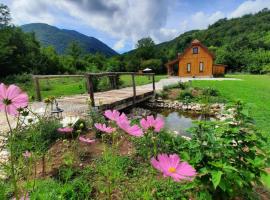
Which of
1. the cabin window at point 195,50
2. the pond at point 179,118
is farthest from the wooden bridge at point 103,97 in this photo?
the cabin window at point 195,50

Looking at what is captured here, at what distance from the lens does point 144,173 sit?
9.23 ft

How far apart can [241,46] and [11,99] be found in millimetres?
47325

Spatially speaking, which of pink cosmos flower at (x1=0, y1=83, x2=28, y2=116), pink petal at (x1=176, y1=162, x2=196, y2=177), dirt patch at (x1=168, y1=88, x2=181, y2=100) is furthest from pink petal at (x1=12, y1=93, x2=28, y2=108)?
dirt patch at (x1=168, y1=88, x2=181, y2=100)

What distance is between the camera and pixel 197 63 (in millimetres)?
29422

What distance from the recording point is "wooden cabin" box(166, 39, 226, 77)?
94.6ft

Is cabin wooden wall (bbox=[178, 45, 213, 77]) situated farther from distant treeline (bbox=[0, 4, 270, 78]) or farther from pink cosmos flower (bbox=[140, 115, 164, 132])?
pink cosmos flower (bbox=[140, 115, 164, 132])

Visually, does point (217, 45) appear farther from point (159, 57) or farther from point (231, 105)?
point (231, 105)

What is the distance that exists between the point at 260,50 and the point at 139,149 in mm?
42622

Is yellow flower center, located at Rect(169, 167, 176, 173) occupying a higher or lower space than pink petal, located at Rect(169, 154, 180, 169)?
lower

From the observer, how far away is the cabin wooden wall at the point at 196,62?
94.6ft

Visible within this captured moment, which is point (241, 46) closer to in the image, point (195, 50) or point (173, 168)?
point (195, 50)

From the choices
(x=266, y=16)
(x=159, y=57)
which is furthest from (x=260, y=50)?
(x=266, y=16)

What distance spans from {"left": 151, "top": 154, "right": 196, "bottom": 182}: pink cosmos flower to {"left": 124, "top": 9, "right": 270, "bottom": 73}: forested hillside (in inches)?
1486

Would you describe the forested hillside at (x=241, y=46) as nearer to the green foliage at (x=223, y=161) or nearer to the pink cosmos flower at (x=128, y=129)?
the green foliage at (x=223, y=161)
